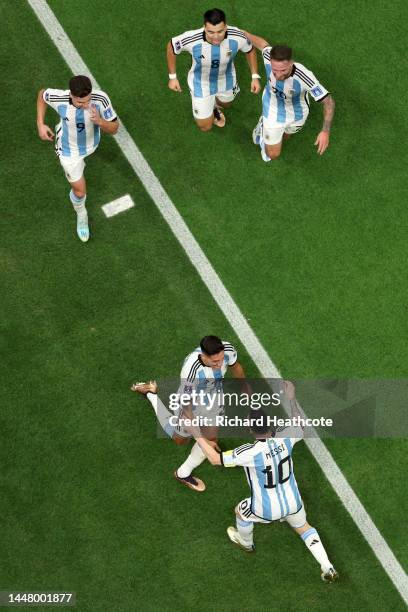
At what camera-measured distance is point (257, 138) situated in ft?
48.4

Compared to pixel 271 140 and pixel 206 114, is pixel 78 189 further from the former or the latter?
pixel 271 140

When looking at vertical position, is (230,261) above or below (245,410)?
above

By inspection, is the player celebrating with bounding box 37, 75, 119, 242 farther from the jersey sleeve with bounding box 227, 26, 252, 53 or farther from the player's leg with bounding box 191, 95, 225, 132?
the jersey sleeve with bounding box 227, 26, 252, 53

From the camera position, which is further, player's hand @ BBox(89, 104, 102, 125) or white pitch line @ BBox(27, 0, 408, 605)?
white pitch line @ BBox(27, 0, 408, 605)

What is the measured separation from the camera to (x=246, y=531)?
13.1m

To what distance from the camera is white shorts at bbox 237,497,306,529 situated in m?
13.0

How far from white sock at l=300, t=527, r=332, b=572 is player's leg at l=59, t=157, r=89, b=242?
4462 mm

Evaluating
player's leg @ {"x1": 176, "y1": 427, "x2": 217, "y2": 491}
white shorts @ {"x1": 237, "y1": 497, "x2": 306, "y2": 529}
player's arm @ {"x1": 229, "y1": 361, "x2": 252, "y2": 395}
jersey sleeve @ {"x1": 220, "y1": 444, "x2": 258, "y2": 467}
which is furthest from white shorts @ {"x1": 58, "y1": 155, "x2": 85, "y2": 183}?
white shorts @ {"x1": 237, "y1": 497, "x2": 306, "y2": 529}

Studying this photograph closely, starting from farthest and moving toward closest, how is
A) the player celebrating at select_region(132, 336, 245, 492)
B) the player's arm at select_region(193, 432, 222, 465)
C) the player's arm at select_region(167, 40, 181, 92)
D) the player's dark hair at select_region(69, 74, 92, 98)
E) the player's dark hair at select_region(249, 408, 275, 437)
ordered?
the player's arm at select_region(167, 40, 181, 92) < the player celebrating at select_region(132, 336, 245, 492) < the player's dark hair at select_region(69, 74, 92, 98) < the player's arm at select_region(193, 432, 222, 465) < the player's dark hair at select_region(249, 408, 275, 437)

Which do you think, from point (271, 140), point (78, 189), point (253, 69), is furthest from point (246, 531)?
point (253, 69)

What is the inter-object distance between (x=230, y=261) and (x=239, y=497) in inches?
113

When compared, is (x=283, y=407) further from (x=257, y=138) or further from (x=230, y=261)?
(x=257, y=138)

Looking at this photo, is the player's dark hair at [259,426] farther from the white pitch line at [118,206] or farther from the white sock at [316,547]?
the white pitch line at [118,206]

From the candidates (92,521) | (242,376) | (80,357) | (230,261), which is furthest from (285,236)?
(92,521)
